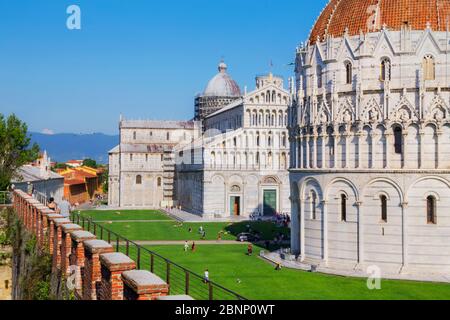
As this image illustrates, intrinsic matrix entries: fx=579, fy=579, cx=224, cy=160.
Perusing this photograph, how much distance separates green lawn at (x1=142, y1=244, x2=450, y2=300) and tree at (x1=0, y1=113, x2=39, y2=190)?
69.6 feet

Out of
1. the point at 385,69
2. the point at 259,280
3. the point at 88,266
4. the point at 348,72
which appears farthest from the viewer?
the point at 348,72

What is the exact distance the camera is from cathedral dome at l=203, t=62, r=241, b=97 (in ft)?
375

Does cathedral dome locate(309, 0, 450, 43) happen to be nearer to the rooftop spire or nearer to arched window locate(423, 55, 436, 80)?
arched window locate(423, 55, 436, 80)

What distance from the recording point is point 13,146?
5528 cm

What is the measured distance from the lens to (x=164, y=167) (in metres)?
102

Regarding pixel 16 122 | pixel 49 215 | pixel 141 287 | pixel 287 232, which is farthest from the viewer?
pixel 287 232

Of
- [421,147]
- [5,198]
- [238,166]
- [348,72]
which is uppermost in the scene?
[348,72]

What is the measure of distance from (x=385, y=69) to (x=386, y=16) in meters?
4.03

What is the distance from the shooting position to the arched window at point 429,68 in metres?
35.9

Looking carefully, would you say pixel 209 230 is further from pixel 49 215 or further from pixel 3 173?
pixel 49 215

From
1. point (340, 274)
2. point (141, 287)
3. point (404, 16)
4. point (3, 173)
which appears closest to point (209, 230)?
point (3, 173)

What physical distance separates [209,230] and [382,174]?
30.9m

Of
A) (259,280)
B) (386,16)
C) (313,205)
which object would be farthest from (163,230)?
(386,16)

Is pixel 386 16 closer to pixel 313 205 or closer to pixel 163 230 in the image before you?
pixel 313 205
